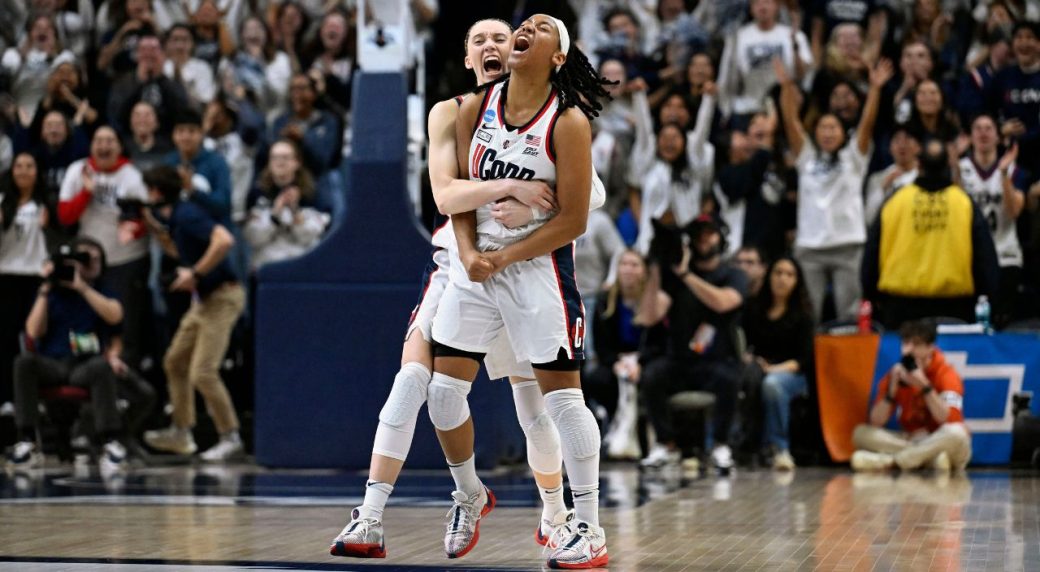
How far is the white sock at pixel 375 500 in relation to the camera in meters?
6.74

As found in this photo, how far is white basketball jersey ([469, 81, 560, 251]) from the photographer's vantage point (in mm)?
6727

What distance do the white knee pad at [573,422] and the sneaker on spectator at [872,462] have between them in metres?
6.11

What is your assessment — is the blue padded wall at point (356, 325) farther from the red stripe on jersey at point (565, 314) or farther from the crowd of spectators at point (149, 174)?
the red stripe on jersey at point (565, 314)

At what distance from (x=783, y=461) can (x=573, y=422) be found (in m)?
6.34

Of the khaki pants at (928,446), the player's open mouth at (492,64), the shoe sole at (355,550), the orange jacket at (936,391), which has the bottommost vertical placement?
the khaki pants at (928,446)

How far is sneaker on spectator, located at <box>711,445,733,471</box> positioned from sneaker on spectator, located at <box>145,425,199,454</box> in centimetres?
441

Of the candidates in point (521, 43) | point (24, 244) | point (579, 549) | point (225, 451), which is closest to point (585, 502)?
point (579, 549)

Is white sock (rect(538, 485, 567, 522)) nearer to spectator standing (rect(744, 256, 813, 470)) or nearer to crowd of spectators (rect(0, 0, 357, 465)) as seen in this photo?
spectator standing (rect(744, 256, 813, 470))

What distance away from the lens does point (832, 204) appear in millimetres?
13828

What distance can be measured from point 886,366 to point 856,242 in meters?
1.42

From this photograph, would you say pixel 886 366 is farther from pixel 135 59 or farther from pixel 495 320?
pixel 135 59

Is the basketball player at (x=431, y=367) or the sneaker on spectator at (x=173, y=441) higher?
the basketball player at (x=431, y=367)

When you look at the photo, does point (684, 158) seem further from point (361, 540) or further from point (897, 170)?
point (361, 540)

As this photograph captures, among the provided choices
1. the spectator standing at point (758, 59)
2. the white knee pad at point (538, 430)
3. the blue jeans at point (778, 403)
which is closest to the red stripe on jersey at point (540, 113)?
the white knee pad at point (538, 430)
